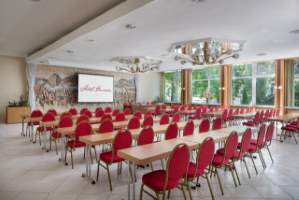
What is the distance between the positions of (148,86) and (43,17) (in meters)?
11.1

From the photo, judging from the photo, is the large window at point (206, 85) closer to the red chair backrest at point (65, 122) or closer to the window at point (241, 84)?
the window at point (241, 84)

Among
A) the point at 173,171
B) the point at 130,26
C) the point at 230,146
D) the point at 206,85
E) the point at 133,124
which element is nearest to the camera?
the point at 173,171

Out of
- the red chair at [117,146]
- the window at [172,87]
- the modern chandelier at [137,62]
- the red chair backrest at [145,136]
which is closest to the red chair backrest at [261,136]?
the red chair backrest at [145,136]

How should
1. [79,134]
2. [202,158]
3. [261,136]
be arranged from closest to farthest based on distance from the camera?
1. [202,158]
2. [261,136]
3. [79,134]

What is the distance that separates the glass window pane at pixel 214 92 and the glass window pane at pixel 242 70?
4.10ft

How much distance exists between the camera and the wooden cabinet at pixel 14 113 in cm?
962

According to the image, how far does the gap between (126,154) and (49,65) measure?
10156 mm

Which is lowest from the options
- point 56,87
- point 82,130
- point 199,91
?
point 82,130

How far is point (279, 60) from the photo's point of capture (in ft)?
34.1

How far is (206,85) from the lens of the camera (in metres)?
13.9

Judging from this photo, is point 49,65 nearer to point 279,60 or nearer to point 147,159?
point 147,159

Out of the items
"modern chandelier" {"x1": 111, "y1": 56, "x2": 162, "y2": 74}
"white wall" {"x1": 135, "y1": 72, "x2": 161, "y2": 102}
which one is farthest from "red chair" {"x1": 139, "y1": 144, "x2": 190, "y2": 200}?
"white wall" {"x1": 135, "y1": 72, "x2": 161, "y2": 102}

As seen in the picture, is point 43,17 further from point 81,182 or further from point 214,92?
point 214,92

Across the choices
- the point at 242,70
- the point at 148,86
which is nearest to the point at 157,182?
the point at 242,70
